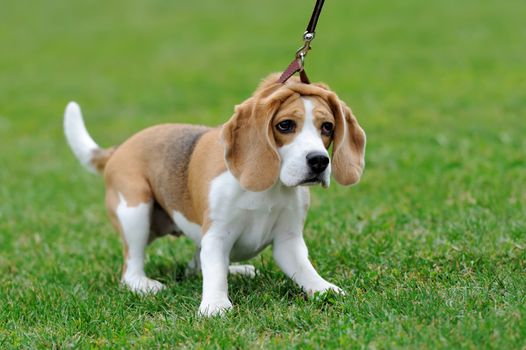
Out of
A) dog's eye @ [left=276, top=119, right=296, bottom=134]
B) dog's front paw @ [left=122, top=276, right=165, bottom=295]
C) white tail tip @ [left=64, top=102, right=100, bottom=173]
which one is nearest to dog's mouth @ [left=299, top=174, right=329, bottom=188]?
dog's eye @ [left=276, top=119, right=296, bottom=134]

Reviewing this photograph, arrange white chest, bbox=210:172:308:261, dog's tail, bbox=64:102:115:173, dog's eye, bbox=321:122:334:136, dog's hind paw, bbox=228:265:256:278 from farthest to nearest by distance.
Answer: dog's tail, bbox=64:102:115:173, dog's hind paw, bbox=228:265:256:278, white chest, bbox=210:172:308:261, dog's eye, bbox=321:122:334:136

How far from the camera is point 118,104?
15.2 metres

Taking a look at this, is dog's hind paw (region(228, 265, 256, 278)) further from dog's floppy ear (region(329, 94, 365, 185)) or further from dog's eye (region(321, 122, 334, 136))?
dog's eye (region(321, 122, 334, 136))

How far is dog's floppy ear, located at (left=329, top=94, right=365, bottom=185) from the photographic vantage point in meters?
4.71

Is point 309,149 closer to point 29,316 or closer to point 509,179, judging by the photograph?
point 29,316

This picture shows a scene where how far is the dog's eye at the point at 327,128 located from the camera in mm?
4625

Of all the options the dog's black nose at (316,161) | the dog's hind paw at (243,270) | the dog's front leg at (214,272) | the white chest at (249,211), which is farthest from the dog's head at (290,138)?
the dog's hind paw at (243,270)

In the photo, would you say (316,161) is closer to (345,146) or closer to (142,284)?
(345,146)

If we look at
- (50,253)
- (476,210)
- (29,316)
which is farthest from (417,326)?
(50,253)

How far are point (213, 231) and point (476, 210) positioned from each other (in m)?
2.64

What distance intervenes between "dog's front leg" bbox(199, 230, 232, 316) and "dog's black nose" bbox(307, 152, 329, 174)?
89cm

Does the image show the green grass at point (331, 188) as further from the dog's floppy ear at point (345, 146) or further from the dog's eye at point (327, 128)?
the dog's eye at point (327, 128)

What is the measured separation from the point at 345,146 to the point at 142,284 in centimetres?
176

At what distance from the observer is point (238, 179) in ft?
15.5
